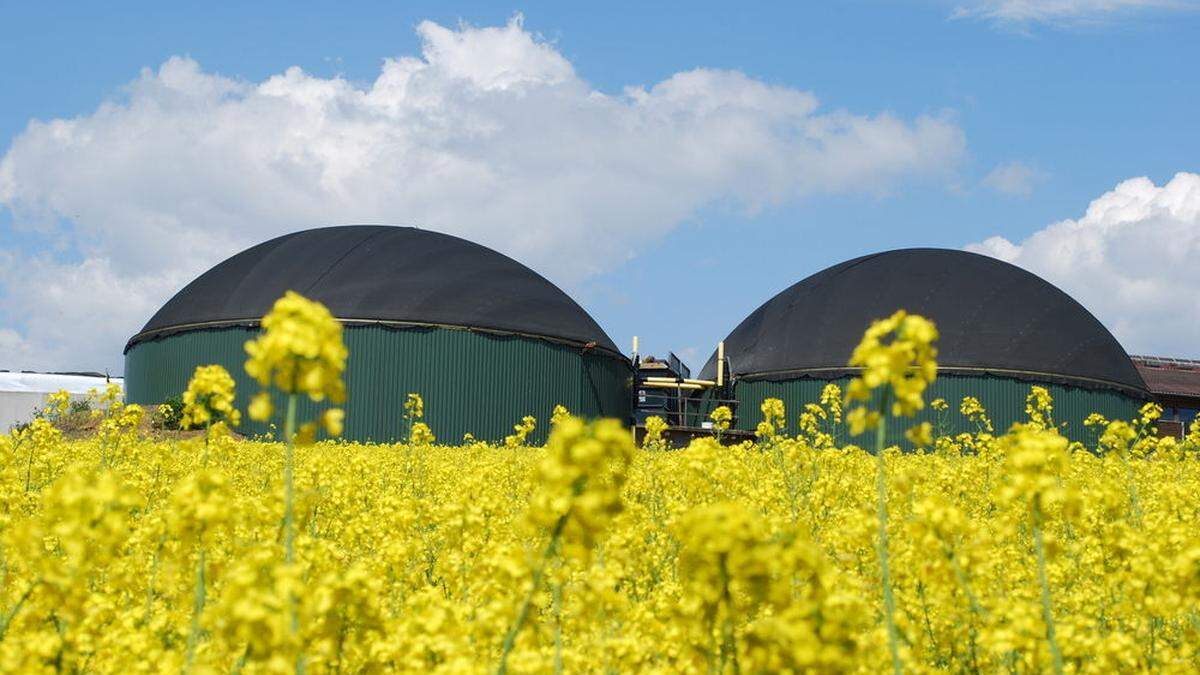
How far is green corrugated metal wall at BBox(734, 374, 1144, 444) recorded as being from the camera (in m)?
36.6

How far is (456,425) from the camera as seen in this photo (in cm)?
3394

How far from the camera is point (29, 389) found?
223 ft

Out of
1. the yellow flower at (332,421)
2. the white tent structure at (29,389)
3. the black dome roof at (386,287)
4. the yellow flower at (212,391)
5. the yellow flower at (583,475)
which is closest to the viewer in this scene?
the yellow flower at (583,475)

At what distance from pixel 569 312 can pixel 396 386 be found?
23.7 ft

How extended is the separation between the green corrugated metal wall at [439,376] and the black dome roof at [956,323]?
29.0ft

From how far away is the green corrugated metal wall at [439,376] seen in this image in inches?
1319

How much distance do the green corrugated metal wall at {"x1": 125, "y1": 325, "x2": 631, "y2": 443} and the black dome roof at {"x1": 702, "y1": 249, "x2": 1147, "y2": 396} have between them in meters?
8.85

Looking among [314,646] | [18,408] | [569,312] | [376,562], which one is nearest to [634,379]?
[569,312]

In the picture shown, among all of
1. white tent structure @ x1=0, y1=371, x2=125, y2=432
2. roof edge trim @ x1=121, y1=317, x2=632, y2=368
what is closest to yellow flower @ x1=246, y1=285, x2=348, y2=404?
roof edge trim @ x1=121, y1=317, x2=632, y2=368

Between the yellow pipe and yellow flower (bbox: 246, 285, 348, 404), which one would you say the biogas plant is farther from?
yellow flower (bbox: 246, 285, 348, 404)

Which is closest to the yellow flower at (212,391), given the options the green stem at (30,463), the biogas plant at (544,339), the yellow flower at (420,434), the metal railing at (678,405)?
the green stem at (30,463)

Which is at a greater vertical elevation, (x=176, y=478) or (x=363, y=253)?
(x=363, y=253)

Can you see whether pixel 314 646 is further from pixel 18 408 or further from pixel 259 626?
pixel 18 408

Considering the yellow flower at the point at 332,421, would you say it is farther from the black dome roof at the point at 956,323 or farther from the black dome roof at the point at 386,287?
the black dome roof at the point at 956,323
